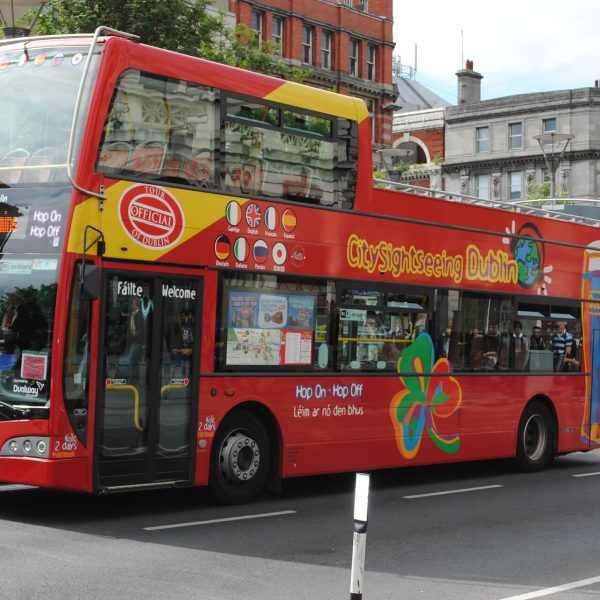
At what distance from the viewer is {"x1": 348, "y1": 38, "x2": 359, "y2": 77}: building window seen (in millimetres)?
64688

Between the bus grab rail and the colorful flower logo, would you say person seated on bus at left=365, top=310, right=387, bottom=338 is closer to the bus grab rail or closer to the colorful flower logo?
the colorful flower logo

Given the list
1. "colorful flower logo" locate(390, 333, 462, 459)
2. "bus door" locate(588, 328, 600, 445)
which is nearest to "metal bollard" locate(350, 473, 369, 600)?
"colorful flower logo" locate(390, 333, 462, 459)

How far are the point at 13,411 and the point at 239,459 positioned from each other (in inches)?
107

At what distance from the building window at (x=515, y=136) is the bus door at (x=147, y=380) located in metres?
76.0

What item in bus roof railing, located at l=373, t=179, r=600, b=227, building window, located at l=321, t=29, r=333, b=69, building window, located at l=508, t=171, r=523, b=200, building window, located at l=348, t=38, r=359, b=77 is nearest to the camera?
bus roof railing, located at l=373, t=179, r=600, b=227

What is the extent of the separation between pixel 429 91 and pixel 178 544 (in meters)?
105

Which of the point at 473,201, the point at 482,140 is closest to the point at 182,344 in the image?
the point at 473,201

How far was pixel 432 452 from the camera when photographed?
1538 centimetres

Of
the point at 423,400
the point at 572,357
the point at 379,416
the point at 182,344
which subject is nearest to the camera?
the point at 182,344

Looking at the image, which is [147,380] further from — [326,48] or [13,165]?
[326,48]

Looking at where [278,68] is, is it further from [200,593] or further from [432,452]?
[200,593]

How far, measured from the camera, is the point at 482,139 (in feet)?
289

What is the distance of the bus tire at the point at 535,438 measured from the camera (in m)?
17.2

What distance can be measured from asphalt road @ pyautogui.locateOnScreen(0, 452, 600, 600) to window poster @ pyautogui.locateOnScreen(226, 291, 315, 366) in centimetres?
160
